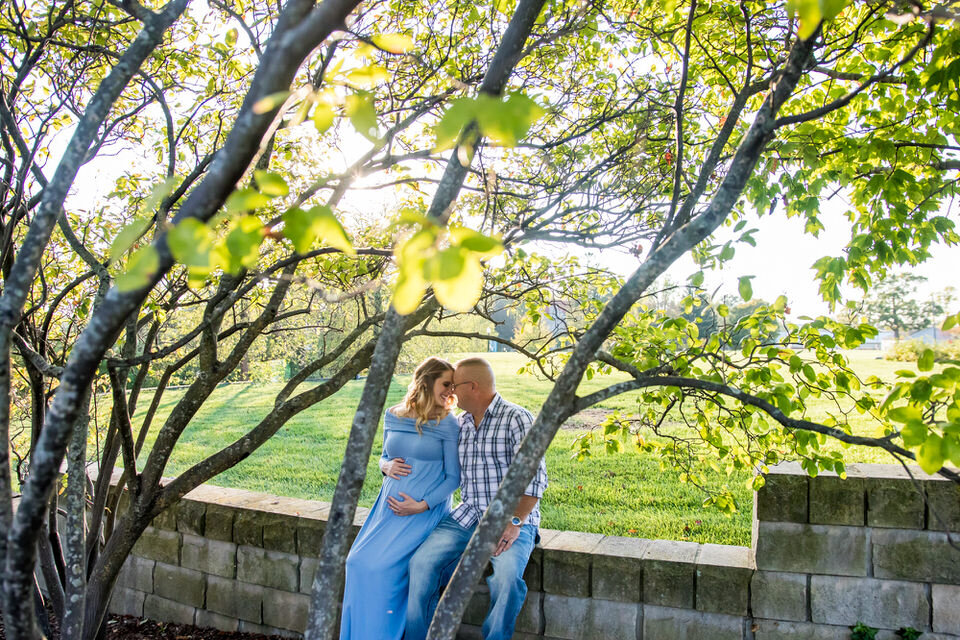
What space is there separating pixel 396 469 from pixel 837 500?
7.19ft

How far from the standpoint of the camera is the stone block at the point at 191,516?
4227mm

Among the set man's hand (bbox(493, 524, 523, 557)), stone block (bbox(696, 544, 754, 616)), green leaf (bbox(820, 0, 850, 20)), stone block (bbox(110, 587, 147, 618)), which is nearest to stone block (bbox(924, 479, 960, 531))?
stone block (bbox(696, 544, 754, 616))

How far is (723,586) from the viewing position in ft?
10.7

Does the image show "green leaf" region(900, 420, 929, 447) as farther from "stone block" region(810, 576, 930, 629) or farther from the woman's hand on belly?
the woman's hand on belly

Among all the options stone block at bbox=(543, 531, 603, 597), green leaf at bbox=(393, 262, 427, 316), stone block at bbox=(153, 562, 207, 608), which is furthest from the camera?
stone block at bbox=(153, 562, 207, 608)

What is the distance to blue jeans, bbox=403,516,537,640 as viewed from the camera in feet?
10.6

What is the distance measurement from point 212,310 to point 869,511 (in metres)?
3.24

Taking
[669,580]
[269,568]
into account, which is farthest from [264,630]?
[669,580]

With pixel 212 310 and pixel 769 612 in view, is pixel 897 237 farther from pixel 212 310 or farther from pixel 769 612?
pixel 212 310

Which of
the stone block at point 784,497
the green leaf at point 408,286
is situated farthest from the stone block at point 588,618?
the green leaf at point 408,286

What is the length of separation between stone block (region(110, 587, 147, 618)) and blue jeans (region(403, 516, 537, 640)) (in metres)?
2.11

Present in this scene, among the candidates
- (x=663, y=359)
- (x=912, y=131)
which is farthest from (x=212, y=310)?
(x=912, y=131)

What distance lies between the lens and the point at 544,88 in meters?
4.24

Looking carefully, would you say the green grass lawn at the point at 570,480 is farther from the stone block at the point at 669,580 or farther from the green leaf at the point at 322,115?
the green leaf at the point at 322,115
